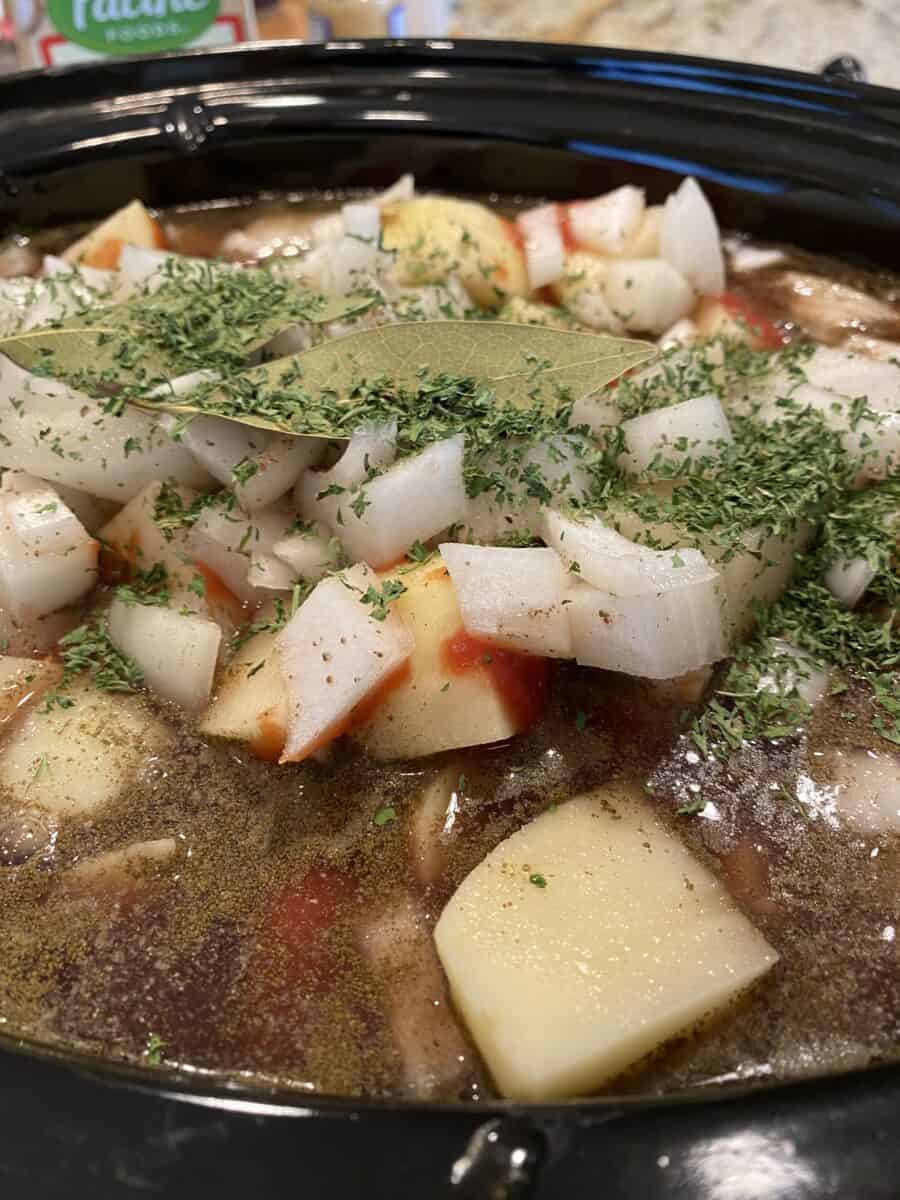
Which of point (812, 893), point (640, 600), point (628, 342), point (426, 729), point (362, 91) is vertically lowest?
point (812, 893)

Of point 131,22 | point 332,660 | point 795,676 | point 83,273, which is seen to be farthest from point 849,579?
point 131,22

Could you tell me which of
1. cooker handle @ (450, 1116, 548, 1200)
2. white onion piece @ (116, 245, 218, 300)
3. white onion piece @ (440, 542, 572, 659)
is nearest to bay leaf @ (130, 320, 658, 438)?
white onion piece @ (440, 542, 572, 659)

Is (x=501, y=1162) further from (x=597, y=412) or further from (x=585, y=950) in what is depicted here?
(x=597, y=412)

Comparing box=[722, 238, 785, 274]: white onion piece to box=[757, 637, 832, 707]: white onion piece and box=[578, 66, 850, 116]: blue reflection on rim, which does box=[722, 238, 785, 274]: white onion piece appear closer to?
box=[578, 66, 850, 116]: blue reflection on rim

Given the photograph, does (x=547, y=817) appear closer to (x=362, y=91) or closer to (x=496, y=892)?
(x=496, y=892)

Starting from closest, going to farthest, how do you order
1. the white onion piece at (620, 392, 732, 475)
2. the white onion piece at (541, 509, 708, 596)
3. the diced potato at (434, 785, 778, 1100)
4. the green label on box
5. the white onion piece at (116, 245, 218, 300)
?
the diced potato at (434, 785, 778, 1100) < the white onion piece at (541, 509, 708, 596) < the white onion piece at (620, 392, 732, 475) < the white onion piece at (116, 245, 218, 300) < the green label on box

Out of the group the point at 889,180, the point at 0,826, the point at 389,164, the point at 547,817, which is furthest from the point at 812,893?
the point at 389,164

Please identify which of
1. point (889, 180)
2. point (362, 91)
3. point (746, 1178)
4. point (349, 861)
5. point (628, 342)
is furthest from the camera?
point (362, 91)
